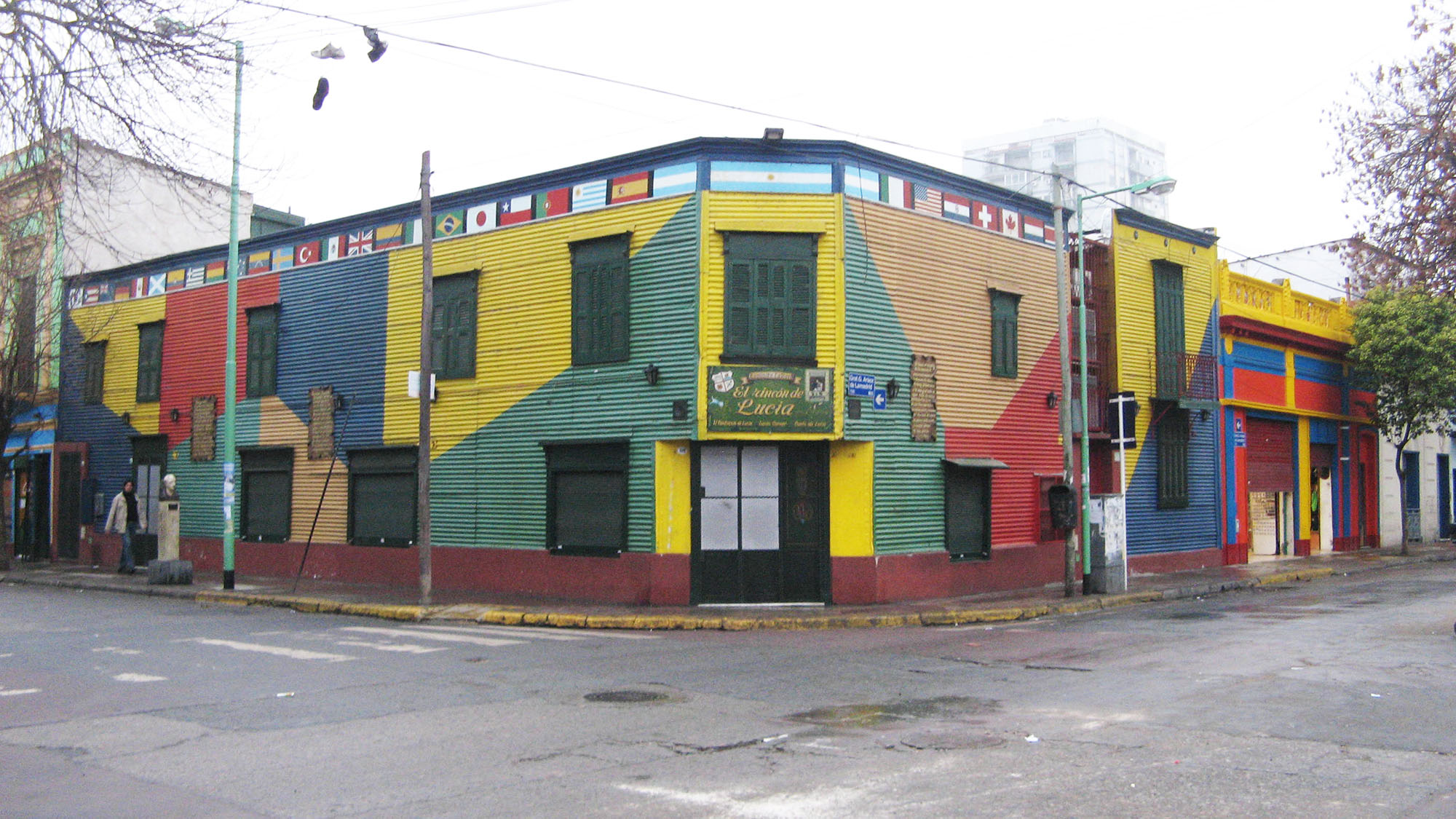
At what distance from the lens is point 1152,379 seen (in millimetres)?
25062

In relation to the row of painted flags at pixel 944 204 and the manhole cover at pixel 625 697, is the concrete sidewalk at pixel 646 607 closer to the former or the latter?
the manhole cover at pixel 625 697

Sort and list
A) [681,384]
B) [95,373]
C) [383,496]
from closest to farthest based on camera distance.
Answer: [681,384]
[383,496]
[95,373]

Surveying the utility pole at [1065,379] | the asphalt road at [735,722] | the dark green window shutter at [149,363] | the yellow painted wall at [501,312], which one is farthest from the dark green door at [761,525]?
the dark green window shutter at [149,363]

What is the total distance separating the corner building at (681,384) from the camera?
61.3ft

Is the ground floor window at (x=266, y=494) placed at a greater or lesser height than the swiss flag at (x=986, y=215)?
lesser

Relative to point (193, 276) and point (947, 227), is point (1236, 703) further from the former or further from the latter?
point (193, 276)

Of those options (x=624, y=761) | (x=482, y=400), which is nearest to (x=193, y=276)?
(x=482, y=400)

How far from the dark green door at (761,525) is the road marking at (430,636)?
4367 mm

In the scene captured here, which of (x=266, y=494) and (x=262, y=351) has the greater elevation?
(x=262, y=351)

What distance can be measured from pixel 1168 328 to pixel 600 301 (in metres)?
13.3

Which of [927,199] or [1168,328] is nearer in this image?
[927,199]

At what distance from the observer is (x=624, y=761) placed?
780 cm

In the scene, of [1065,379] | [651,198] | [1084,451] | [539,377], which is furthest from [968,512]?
[539,377]

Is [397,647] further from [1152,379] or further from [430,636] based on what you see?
[1152,379]
